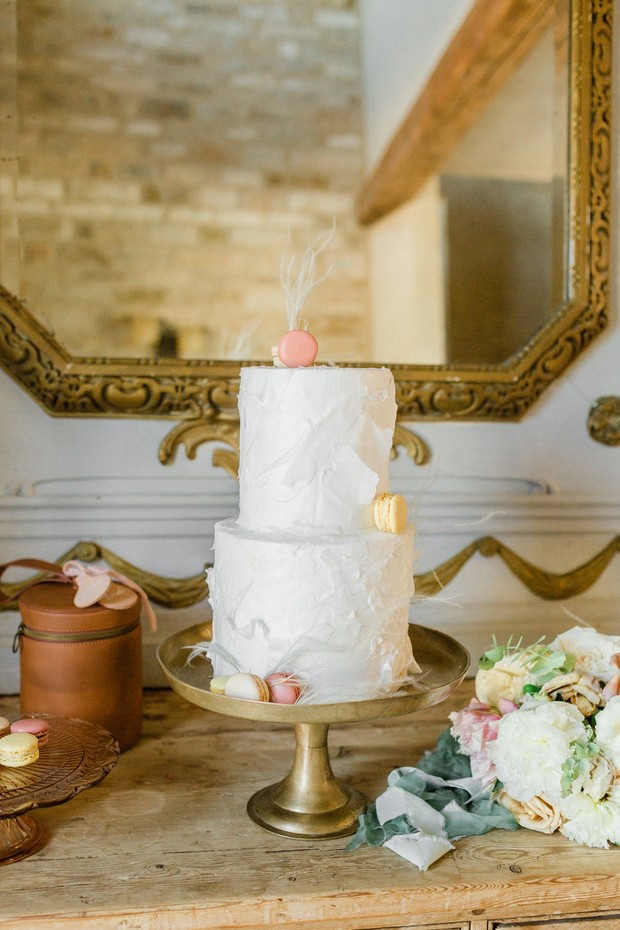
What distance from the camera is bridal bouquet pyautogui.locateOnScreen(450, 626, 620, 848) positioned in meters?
0.88

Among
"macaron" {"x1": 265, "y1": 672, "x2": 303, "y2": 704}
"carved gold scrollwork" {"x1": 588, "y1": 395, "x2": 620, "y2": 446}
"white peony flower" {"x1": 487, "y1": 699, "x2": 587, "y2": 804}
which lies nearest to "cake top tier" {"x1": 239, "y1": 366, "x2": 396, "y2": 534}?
"macaron" {"x1": 265, "y1": 672, "x2": 303, "y2": 704}

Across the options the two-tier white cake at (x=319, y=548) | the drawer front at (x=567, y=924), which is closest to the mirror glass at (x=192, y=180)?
the two-tier white cake at (x=319, y=548)

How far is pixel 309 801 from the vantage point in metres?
0.94

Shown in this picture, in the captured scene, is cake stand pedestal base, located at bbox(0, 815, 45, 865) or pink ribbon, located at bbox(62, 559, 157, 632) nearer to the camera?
cake stand pedestal base, located at bbox(0, 815, 45, 865)

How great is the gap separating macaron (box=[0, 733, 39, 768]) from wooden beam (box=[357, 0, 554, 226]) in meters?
0.89

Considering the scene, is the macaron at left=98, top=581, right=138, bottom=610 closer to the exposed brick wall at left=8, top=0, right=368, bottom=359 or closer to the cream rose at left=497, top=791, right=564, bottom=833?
the exposed brick wall at left=8, top=0, right=368, bottom=359

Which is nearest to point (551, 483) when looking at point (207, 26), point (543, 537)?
point (543, 537)

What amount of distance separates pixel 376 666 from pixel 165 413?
60 centimetres

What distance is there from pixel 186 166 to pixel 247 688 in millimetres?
810

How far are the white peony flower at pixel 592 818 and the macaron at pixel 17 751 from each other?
0.57 meters

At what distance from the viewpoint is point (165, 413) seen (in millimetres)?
1314

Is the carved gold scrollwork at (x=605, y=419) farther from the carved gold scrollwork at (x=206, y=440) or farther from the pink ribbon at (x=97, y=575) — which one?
the pink ribbon at (x=97, y=575)

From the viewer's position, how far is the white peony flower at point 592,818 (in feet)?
2.88

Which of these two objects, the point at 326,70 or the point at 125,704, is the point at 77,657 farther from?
the point at 326,70
